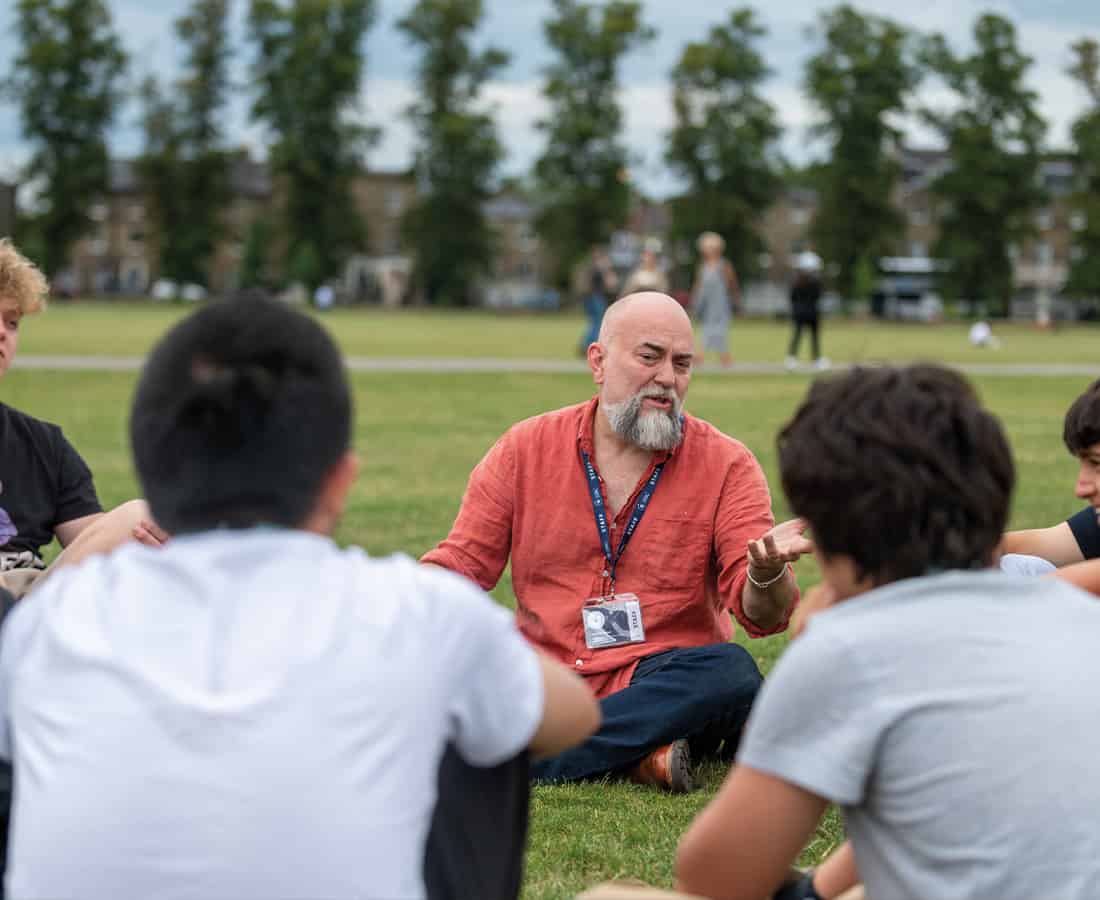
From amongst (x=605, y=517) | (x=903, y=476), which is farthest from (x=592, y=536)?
(x=903, y=476)

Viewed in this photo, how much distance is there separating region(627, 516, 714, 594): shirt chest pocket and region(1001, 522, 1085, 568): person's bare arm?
0.86 metres

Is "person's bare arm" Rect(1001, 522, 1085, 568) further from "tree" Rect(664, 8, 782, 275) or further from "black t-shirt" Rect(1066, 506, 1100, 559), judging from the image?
"tree" Rect(664, 8, 782, 275)

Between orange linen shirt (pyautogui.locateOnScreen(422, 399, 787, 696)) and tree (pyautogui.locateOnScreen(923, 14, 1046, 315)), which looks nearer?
orange linen shirt (pyautogui.locateOnScreen(422, 399, 787, 696))

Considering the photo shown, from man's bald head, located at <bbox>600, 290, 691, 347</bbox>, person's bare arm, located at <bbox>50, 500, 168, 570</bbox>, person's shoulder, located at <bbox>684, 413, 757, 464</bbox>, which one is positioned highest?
man's bald head, located at <bbox>600, 290, 691, 347</bbox>

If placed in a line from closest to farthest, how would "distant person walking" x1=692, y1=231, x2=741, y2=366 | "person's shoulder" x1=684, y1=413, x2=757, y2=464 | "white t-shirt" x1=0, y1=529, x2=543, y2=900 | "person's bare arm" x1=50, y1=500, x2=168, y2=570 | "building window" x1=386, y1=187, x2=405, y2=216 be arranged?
"white t-shirt" x1=0, y1=529, x2=543, y2=900 → "person's bare arm" x1=50, y1=500, x2=168, y2=570 → "person's shoulder" x1=684, y1=413, x2=757, y2=464 → "distant person walking" x1=692, y1=231, x2=741, y2=366 → "building window" x1=386, y1=187, x2=405, y2=216

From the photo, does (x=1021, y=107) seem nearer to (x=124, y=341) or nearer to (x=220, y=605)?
(x=124, y=341)

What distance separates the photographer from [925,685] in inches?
71.9

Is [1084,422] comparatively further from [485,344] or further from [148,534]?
[485,344]

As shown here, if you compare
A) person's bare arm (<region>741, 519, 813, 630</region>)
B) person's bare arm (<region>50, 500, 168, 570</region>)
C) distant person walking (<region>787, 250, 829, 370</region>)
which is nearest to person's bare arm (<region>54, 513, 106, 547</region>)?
person's bare arm (<region>50, 500, 168, 570</region>)

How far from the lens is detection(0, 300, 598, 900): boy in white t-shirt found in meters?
1.66

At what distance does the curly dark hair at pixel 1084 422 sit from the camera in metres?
3.18

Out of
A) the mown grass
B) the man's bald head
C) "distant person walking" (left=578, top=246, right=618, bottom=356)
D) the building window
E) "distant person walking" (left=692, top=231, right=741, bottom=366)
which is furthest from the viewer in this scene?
the building window

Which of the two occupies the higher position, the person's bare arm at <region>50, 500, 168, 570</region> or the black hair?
the black hair

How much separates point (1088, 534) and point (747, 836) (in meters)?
2.21
